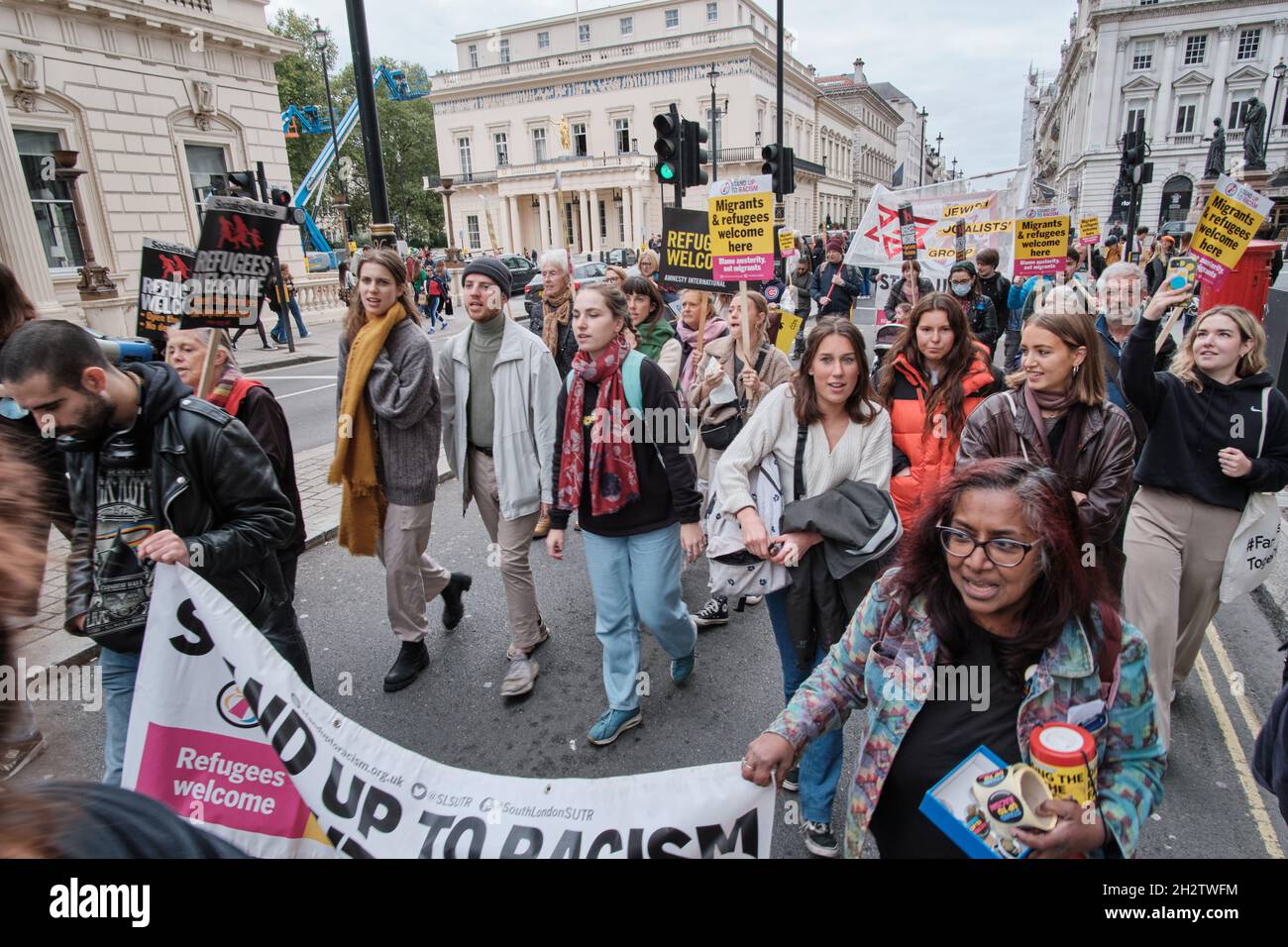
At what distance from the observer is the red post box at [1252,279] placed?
8.99 m

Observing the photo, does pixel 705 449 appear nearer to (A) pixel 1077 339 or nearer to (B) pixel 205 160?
(A) pixel 1077 339

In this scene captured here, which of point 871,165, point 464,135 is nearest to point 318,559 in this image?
point 464,135

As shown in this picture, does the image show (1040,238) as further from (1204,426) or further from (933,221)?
(1204,426)

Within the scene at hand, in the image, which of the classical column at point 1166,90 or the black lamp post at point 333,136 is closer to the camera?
the black lamp post at point 333,136

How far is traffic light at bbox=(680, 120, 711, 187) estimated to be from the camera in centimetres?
1029

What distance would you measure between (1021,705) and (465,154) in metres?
77.6

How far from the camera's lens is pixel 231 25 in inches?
800

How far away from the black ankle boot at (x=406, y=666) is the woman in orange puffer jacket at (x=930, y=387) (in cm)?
276

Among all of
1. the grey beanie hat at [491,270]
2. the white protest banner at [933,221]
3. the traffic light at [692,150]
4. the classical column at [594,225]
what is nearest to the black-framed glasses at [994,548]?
the grey beanie hat at [491,270]

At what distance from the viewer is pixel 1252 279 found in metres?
9.19

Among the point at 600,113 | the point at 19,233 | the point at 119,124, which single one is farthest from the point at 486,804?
the point at 600,113

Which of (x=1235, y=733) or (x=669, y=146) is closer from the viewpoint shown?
(x=1235, y=733)

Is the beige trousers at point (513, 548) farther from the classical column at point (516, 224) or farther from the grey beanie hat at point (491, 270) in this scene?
the classical column at point (516, 224)

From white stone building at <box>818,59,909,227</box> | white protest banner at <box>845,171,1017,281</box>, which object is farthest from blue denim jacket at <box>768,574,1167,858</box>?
white stone building at <box>818,59,909,227</box>
